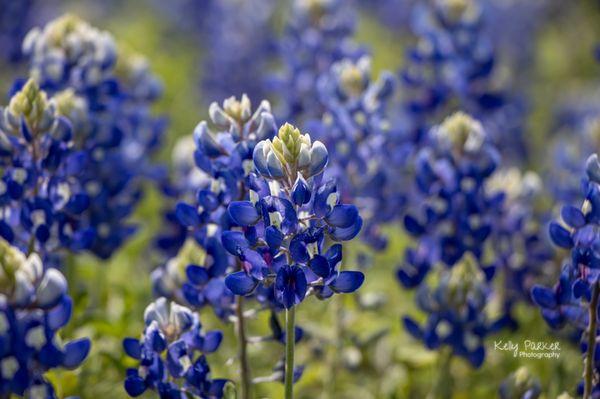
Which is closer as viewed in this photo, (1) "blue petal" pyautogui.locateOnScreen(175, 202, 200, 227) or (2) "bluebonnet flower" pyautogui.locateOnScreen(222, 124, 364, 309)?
(2) "bluebonnet flower" pyautogui.locateOnScreen(222, 124, 364, 309)

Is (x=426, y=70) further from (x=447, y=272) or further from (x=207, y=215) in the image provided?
(x=207, y=215)

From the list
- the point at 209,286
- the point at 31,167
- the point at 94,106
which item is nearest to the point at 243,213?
the point at 209,286

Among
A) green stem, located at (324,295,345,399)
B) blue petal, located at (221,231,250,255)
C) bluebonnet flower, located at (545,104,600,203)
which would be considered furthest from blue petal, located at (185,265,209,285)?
bluebonnet flower, located at (545,104,600,203)

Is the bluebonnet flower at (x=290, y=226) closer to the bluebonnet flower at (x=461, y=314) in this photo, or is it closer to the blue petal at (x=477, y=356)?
the bluebonnet flower at (x=461, y=314)

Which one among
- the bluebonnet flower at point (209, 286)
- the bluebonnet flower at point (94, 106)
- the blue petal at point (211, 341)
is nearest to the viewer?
the blue petal at point (211, 341)

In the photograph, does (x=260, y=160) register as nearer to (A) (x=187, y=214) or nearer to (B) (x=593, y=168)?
(A) (x=187, y=214)

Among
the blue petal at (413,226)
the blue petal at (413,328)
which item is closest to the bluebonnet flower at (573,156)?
the blue petal at (413,226)

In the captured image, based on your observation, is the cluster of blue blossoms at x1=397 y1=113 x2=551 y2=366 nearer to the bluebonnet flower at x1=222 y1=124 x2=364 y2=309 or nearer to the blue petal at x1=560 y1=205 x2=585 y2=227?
the blue petal at x1=560 y1=205 x2=585 y2=227
